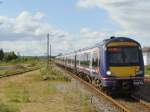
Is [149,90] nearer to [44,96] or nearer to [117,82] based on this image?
[117,82]

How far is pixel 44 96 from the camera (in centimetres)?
2272

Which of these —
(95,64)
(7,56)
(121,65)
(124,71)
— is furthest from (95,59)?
(7,56)

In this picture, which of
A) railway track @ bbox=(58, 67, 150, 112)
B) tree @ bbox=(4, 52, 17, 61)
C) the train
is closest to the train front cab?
the train

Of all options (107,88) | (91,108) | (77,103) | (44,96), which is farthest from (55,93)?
(91,108)

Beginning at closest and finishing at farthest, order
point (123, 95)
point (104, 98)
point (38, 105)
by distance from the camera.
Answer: point (38, 105) → point (104, 98) → point (123, 95)

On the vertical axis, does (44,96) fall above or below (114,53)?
below

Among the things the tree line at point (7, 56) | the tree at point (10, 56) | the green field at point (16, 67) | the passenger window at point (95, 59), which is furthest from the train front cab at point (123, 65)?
the tree at point (10, 56)

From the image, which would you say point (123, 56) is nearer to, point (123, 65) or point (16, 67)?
point (123, 65)

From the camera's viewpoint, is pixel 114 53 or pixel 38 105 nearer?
pixel 38 105

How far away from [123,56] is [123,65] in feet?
1.83

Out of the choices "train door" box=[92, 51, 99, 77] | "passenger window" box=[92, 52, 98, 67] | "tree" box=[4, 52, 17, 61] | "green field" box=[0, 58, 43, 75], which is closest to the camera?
"train door" box=[92, 51, 99, 77]

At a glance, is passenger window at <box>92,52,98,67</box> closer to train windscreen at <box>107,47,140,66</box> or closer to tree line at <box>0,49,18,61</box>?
train windscreen at <box>107,47,140,66</box>

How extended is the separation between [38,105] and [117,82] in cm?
469

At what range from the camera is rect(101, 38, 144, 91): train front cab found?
2152 centimetres
